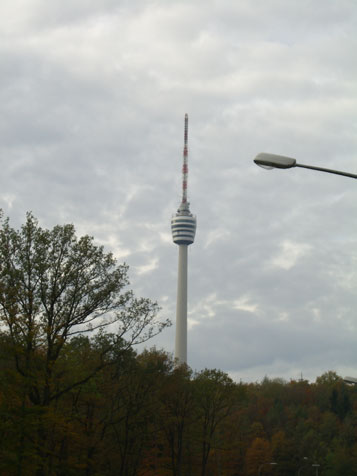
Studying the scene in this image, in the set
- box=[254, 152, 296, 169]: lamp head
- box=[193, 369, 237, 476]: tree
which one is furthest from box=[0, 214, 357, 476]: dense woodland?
box=[254, 152, 296, 169]: lamp head

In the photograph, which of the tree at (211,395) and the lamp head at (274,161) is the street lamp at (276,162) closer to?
the lamp head at (274,161)

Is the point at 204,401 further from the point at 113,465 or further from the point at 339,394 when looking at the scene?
the point at 339,394

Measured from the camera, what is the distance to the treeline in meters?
34.7

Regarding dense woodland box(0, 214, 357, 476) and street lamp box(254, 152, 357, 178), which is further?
dense woodland box(0, 214, 357, 476)

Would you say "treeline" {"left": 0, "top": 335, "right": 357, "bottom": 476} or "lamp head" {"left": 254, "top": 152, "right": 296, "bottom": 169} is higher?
"lamp head" {"left": 254, "top": 152, "right": 296, "bottom": 169}

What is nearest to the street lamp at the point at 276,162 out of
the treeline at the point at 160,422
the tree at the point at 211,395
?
the treeline at the point at 160,422

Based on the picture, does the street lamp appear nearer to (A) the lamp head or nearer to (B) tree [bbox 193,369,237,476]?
(A) the lamp head

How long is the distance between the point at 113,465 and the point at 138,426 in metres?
11.1

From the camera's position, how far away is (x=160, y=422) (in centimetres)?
7088

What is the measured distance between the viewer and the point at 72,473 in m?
42.1

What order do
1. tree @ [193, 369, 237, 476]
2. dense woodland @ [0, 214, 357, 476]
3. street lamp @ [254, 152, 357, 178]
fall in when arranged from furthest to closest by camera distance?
tree @ [193, 369, 237, 476] → dense woodland @ [0, 214, 357, 476] → street lamp @ [254, 152, 357, 178]

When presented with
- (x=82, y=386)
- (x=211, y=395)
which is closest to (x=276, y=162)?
(x=82, y=386)

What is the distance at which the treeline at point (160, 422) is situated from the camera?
1367 inches

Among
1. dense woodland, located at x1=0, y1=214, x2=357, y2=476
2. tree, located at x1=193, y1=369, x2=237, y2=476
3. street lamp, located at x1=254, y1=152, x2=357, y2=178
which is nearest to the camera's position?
street lamp, located at x1=254, y1=152, x2=357, y2=178
